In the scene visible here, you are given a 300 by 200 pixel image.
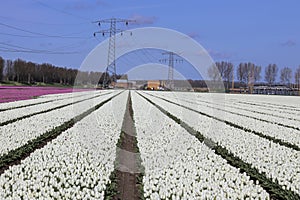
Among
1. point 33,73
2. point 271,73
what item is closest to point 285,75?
point 271,73

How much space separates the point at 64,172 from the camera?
6270 mm

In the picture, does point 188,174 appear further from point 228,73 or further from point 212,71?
point 228,73

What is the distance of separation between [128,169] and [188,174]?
4.58ft

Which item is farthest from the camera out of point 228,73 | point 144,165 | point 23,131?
point 228,73

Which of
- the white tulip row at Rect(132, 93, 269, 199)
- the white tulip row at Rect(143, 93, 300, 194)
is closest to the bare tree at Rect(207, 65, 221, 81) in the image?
the white tulip row at Rect(143, 93, 300, 194)

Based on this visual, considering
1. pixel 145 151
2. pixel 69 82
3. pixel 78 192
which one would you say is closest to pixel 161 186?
pixel 78 192

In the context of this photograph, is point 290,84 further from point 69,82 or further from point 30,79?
point 30,79

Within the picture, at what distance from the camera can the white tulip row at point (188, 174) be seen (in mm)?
5246

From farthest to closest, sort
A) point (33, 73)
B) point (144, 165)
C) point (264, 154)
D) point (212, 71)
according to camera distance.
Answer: point (33, 73)
point (212, 71)
point (264, 154)
point (144, 165)

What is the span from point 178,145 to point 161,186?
354 centimetres

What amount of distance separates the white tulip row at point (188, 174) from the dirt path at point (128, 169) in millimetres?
207

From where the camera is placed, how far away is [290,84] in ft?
330

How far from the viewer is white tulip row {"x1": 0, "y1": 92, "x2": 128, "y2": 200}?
5.11 meters

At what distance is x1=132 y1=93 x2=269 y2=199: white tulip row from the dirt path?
21cm
